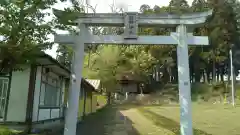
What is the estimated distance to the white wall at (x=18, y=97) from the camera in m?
11.8

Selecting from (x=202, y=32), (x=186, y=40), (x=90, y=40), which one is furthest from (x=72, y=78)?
(x=202, y=32)

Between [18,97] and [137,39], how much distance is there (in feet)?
18.7

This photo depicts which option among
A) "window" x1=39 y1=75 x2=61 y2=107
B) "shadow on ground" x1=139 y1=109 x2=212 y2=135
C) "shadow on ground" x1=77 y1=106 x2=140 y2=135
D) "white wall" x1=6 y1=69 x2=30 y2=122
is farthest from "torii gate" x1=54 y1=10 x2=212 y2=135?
"shadow on ground" x1=77 y1=106 x2=140 y2=135

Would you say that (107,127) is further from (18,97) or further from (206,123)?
(206,123)

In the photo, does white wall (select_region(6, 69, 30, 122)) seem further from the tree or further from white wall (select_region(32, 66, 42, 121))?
the tree

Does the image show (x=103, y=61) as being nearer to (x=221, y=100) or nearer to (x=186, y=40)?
(x=221, y=100)

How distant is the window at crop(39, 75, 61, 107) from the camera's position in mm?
13695

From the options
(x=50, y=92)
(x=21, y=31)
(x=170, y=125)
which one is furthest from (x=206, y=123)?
(x=21, y=31)

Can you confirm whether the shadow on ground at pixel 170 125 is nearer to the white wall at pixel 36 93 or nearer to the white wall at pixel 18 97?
the white wall at pixel 36 93

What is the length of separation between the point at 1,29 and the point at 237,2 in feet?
158

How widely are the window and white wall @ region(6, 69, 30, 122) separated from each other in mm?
1367

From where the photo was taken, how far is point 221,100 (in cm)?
3975

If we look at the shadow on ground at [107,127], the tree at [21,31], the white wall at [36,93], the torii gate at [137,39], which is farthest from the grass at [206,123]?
the tree at [21,31]

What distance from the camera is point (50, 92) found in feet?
49.9
